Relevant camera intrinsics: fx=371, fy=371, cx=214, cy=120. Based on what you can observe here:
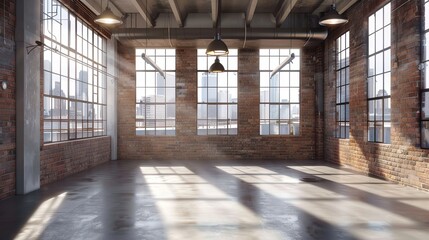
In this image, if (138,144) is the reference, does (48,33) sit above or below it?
above

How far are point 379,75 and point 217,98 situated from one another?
5.46 meters

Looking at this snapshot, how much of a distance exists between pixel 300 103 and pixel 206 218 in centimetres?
830

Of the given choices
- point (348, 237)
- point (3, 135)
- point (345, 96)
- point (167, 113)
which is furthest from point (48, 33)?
point (345, 96)

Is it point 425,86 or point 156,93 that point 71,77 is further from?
point 425,86

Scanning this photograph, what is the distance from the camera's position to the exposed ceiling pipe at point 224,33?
33.2 ft

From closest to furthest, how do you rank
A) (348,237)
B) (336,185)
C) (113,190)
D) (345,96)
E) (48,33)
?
(348,237) → (113,190) → (336,185) → (48,33) → (345,96)

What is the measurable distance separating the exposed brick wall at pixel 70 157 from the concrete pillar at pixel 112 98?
0.57 m

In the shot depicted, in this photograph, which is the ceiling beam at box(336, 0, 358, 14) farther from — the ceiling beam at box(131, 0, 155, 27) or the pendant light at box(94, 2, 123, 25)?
the pendant light at box(94, 2, 123, 25)

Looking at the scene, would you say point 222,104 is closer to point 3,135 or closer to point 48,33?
point 48,33

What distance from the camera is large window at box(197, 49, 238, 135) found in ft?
40.8

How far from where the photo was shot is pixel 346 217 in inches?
195

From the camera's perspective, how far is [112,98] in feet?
39.3

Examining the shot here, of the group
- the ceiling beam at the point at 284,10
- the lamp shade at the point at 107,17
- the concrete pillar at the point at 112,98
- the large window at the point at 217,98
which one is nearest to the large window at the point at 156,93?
the concrete pillar at the point at 112,98

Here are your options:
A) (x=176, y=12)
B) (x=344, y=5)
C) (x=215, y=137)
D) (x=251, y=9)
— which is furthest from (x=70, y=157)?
(x=344, y=5)
